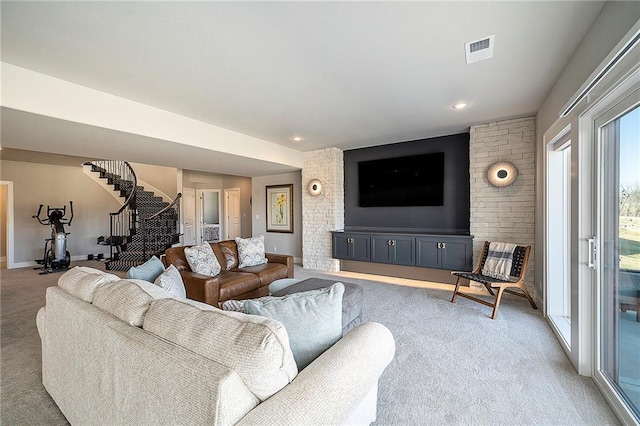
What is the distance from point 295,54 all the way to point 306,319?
2083 mm

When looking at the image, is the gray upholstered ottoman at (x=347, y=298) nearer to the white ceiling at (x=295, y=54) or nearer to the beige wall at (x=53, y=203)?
the white ceiling at (x=295, y=54)

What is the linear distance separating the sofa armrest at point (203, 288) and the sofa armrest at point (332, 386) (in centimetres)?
207

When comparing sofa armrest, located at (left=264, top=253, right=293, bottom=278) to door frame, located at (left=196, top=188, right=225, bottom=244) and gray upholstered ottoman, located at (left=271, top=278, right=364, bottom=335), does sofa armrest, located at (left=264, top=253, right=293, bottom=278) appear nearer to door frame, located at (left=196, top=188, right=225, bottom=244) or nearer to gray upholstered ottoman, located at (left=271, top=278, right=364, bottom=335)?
gray upholstered ottoman, located at (left=271, top=278, right=364, bottom=335)

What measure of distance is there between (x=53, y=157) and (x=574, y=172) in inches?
358

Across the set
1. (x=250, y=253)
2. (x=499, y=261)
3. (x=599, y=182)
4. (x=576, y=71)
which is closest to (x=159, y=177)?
(x=250, y=253)

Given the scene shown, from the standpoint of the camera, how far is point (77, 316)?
144 centimetres

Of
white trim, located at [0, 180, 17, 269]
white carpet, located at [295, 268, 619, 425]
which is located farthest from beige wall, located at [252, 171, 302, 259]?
white trim, located at [0, 180, 17, 269]

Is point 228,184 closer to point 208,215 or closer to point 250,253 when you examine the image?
point 208,215

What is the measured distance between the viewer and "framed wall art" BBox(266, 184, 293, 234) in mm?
6672

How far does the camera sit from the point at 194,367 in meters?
0.84

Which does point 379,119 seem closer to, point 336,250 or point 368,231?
point 368,231

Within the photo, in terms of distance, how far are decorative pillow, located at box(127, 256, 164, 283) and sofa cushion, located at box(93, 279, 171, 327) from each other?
595 millimetres

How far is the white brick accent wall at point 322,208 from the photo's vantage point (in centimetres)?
571

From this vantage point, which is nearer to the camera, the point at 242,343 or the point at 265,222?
the point at 242,343
